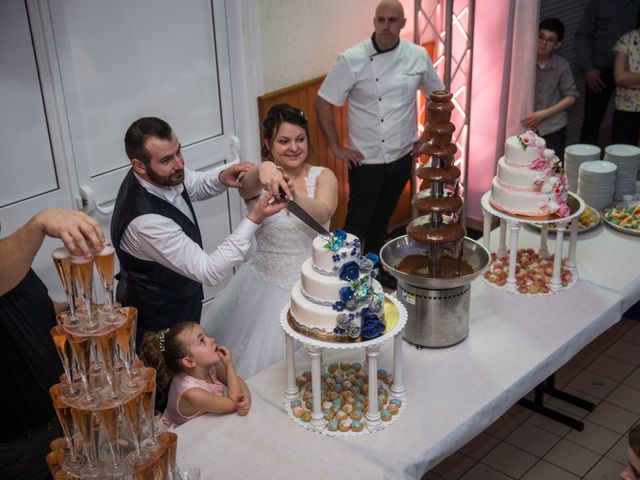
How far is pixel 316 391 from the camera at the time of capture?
2.67 metres

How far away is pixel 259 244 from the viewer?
3773 millimetres

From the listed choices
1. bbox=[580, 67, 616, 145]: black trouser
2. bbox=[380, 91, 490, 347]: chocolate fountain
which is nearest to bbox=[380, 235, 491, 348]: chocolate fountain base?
bbox=[380, 91, 490, 347]: chocolate fountain

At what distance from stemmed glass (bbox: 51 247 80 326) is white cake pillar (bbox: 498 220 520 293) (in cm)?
190

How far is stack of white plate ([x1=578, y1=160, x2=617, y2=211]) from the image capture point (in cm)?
405

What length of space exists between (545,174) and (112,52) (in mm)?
2139

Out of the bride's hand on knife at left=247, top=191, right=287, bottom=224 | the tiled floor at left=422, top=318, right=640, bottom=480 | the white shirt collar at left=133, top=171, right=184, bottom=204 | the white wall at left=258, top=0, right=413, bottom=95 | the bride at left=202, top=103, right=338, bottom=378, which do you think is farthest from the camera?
the white wall at left=258, top=0, right=413, bottom=95

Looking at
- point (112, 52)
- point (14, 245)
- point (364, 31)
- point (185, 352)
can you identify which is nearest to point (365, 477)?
point (185, 352)

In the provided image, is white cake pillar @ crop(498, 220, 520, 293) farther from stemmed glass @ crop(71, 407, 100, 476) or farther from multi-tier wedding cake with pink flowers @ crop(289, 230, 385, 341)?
stemmed glass @ crop(71, 407, 100, 476)

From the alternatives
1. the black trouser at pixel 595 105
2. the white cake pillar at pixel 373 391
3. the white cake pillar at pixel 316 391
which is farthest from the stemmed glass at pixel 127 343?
the black trouser at pixel 595 105

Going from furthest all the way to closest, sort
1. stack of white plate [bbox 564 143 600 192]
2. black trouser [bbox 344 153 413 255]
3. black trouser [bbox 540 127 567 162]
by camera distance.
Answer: black trouser [bbox 540 127 567 162]
black trouser [bbox 344 153 413 255]
stack of white plate [bbox 564 143 600 192]

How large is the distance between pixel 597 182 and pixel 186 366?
2273mm

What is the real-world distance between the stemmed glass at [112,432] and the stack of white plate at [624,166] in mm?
2967

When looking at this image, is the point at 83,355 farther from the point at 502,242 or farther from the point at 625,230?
the point at 625,230

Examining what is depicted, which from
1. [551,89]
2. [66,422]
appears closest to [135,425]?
[66,422]
